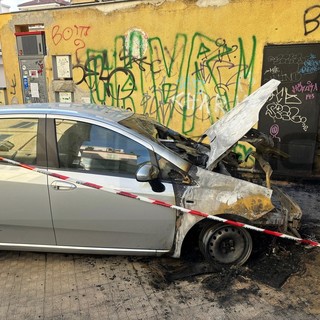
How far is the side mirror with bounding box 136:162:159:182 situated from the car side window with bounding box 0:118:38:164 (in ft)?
3.34

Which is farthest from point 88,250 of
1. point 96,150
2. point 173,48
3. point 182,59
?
point 173,48

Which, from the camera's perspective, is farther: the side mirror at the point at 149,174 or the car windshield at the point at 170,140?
the car windshield at the point at 170,140

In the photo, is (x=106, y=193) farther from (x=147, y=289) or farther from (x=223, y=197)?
(x=223, y=197)

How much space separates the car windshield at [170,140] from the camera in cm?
343

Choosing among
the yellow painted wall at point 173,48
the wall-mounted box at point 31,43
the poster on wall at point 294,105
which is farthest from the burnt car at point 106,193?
the wall-mounted box at point 31,43

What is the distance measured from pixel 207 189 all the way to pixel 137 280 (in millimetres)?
1109

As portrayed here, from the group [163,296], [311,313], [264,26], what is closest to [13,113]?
[163,296]

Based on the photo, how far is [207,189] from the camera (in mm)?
3189

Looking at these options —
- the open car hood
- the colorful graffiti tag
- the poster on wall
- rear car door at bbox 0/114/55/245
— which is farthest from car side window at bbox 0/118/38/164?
the poster on wall

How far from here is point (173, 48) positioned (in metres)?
6.35

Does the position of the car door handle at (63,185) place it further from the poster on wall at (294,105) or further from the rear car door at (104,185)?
the poster on wall at (294,105)

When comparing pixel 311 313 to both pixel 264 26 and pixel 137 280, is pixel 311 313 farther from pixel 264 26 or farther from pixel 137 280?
pixel 264 26

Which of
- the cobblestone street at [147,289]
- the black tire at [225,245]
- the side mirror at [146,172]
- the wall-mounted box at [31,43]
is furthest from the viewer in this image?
the wall-mounted box at [31,43]

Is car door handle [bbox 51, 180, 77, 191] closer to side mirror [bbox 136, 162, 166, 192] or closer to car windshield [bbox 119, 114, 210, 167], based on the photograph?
side mirror [bbox 136, 162, 166, 192]
